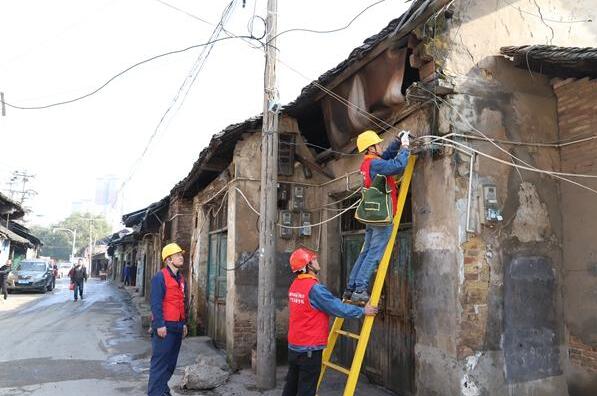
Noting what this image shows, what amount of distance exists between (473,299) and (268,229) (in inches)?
A: 105

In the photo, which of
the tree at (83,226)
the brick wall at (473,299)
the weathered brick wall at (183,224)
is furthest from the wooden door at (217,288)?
the tree at (83,226)

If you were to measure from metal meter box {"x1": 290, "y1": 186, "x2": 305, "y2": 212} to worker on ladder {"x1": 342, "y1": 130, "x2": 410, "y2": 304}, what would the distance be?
262 cm

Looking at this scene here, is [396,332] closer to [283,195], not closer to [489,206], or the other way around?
[489,206]

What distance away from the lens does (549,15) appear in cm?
543

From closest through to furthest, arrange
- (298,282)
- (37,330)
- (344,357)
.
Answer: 1. (298,282)
2. (344,357)
3. (37,330)

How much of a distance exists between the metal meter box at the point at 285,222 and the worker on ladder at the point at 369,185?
258 centimetres

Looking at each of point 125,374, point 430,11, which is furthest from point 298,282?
point 125,374

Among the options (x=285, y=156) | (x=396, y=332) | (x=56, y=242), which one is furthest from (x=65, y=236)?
(x=396, y=332)

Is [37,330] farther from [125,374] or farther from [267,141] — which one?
[267,141]

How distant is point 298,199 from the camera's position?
7414mm

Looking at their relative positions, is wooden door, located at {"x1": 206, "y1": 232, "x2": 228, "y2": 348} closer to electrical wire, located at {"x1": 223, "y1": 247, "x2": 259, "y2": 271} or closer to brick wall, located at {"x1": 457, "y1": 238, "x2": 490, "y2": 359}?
electrical wire, located at {"x1": 223, "y1": 247, "x2": 259, "y2": 271}

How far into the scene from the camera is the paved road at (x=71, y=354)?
6227 millimetres

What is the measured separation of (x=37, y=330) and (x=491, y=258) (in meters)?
10.7

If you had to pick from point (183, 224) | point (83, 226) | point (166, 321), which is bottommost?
point (166, 321)
